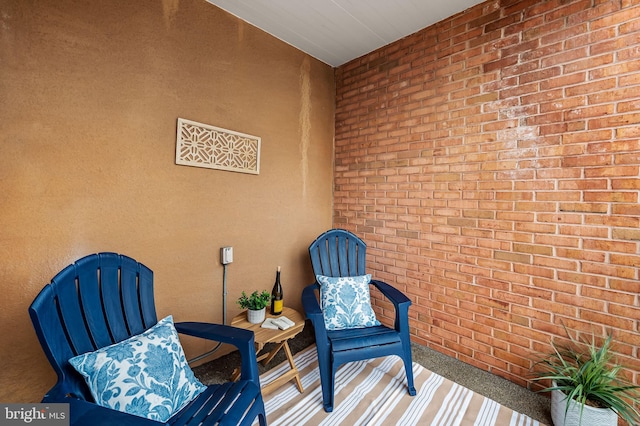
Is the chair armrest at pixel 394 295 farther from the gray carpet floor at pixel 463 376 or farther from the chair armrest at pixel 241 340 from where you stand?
the chair armrest at pixel 241 340

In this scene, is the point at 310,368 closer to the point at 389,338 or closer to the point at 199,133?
the point at 389,338

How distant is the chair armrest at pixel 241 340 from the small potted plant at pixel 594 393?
5.28ft

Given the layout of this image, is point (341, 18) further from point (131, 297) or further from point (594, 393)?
point (594, 393)

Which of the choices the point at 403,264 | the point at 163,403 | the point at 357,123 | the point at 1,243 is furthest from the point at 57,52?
the point at 403,264

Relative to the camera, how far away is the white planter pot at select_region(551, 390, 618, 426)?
1.49 meters

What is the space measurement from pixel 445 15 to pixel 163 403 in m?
3.29

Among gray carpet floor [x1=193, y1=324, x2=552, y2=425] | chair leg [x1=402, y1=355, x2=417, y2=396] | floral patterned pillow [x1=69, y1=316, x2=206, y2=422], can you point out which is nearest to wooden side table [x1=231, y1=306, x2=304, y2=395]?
gray carpet floor [x1=193, y1=324, x2=552, y2=425]

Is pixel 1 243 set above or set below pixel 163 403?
above

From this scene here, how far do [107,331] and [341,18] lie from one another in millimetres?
2832

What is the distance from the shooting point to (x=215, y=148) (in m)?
2.27

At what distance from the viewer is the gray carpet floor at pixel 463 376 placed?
1.87 m

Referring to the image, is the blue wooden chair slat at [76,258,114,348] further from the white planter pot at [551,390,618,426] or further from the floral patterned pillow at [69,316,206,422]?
the white planter pot at [551,390,618,426]

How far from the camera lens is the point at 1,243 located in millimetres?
1485

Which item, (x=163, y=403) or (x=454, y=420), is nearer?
(x=163, y=403)
